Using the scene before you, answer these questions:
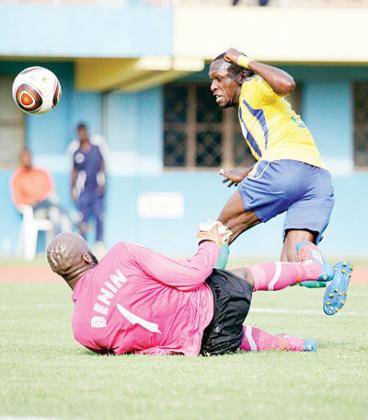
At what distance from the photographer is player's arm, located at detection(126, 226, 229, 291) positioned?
7590mm

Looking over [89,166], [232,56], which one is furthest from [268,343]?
[89,166]

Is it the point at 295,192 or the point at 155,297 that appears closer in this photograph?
the point at 155,297

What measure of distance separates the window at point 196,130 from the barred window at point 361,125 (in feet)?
7.70

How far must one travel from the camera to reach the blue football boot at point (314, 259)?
27.0 feet

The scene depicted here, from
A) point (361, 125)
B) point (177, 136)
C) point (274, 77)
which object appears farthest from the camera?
point (361, 125)

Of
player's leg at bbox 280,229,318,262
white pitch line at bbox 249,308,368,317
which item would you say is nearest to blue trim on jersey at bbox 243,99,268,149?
player's leg at bbox 280,229,318,262

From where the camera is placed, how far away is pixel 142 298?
7.61 m

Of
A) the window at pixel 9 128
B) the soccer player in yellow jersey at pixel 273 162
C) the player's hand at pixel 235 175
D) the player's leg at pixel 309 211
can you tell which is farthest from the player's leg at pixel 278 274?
the window at pixel 9 128

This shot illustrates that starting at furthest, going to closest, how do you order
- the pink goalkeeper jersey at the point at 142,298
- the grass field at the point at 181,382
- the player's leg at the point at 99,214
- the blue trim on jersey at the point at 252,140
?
the player's leg at the point at 99,214 → the blue trim on jersey at the point at 252,140 → the pink goalkeeper jersey at the point at 142,298 → the grass field at the point at 181,382

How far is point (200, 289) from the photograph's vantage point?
25.5 ft

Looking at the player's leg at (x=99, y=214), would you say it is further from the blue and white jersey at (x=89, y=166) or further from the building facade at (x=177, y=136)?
the building facade at (x=177, y=136)

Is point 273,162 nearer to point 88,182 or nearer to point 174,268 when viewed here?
point 174,268

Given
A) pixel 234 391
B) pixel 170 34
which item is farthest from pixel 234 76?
pixel 170 34

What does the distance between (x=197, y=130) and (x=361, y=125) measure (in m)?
3.33
